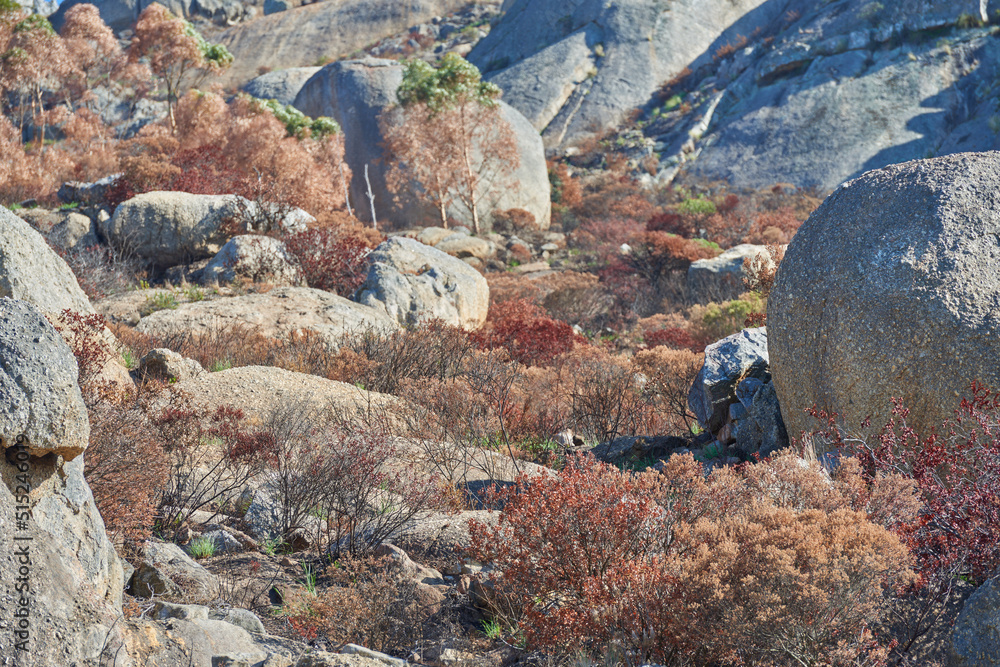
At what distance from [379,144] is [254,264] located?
1477 cm

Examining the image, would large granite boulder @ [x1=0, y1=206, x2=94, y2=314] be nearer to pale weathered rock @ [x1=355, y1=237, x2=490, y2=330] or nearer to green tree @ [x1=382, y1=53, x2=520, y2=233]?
pale weathered rock @ [x1=355, y1=237, x2=490, y2=330]

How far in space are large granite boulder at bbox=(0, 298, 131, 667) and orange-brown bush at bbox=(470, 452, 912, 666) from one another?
187 centimetres

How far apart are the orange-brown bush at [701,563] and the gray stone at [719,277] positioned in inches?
456

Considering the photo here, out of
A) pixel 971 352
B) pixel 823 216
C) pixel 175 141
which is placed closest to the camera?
pixel 971 352

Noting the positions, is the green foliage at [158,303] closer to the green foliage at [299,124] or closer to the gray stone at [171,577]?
the gray stone at [171,577]

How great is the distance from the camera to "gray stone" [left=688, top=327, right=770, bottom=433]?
7.71 meters

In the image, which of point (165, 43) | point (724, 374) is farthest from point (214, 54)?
point (724, 374)

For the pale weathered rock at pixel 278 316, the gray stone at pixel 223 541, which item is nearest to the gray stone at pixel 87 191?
the pale weathered rock at pixel 278 316

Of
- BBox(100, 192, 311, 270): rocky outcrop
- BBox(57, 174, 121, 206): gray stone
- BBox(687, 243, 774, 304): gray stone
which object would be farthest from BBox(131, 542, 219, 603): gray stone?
BBox(57, 174, 121, 206): gray stone

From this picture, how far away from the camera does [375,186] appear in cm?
2848

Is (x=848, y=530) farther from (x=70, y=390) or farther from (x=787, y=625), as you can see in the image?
(x=70, y=390)

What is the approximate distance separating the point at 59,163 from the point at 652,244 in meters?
16.2

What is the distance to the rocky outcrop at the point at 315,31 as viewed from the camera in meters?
50.8

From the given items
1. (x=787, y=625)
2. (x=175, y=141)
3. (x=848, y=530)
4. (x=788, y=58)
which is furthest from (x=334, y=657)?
(x=788, y=58)
